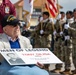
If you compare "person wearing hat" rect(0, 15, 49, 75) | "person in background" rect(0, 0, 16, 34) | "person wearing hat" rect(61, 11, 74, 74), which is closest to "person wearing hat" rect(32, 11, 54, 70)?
"person wearing hat" rect(61, 11, 74, 74)

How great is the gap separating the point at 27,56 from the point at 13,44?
26cm

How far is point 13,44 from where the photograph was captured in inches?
123

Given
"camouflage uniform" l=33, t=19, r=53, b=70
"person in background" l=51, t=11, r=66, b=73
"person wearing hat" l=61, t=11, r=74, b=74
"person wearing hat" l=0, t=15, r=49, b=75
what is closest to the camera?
"person wearing hat" l=0, t=15, r=49, b=75

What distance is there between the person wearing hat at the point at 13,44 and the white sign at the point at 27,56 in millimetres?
48

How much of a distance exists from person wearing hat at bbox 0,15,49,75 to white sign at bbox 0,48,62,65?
0.16 ft

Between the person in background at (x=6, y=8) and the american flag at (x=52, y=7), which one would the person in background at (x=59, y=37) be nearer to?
the american flag at (x=52, y=7)

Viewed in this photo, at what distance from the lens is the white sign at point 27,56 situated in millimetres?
2842

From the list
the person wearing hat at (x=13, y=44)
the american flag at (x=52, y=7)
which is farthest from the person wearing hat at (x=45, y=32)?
the person wearing hat at (x=13, y=44)

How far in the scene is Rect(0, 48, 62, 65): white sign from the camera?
284 cm

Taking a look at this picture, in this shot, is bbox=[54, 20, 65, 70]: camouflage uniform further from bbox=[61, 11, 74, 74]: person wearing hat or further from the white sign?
the white sign

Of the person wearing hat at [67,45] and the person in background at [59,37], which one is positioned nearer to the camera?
the person wearing hat at [67,45]

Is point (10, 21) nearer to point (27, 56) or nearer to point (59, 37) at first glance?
point (27, 56)

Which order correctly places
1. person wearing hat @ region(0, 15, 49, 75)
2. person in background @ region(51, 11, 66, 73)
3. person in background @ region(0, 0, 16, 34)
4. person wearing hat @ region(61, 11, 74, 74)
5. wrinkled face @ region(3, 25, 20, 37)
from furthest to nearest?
person in background @ region(51, 11, 66, 73) → person wearing hat @ region(61, 11, 74, 74) → person in background @ region(0, 0, 16, 34) → wrinkled face @ region(3, 25, 20, 37) → person wearing hat @ region(0, 15, 49, 75)

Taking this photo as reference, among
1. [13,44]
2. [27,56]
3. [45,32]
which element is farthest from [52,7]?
[27,56]
